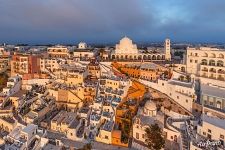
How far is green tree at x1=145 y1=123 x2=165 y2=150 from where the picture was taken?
23625mm

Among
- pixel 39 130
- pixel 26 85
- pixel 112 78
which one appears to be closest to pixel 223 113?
pixel 112 78

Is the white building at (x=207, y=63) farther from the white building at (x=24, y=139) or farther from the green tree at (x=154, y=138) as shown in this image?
the white building at (x=24, y=139)

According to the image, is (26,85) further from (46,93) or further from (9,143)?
(9,143)

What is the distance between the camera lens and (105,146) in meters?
26.1

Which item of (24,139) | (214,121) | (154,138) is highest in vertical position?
(214,121)

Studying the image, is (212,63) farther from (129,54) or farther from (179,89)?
(129,54)

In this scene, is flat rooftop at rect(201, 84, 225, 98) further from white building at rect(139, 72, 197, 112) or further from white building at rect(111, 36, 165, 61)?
white building at rect(111, 36, 165, 61)

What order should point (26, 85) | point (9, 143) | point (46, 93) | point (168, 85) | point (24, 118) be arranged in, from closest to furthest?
point (9, 143), point (24, 118), point (168, 85), point (46, 93), point (26, 85)

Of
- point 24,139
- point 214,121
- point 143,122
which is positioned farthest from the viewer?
point 143,122

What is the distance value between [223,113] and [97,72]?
19330 millimetres

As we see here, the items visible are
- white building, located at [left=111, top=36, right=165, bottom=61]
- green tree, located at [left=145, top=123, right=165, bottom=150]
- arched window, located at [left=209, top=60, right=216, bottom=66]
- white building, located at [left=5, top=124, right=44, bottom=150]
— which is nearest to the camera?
green tree, located at [left=145, top=123, right=165, bottom=150]

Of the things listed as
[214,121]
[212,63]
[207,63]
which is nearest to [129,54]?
[207,63]

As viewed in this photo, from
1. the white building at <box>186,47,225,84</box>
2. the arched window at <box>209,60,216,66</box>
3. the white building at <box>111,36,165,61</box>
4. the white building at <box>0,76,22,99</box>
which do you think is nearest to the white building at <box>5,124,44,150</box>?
the white building at <box>0,76,22,99</box>

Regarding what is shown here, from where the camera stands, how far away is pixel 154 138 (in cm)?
2381
